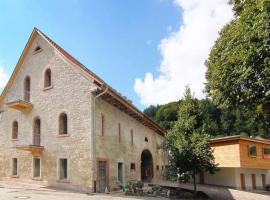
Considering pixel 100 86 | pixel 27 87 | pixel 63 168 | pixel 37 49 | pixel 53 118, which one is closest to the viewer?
pixel 100 86

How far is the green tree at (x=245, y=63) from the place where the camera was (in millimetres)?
13648

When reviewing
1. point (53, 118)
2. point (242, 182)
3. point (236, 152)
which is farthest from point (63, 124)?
point (242, 182)

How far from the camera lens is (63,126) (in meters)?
23.1

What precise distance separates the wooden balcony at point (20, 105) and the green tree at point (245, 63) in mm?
14228

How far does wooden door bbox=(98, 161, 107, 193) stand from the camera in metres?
21.1

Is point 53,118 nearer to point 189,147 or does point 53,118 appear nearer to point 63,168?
point 63,168

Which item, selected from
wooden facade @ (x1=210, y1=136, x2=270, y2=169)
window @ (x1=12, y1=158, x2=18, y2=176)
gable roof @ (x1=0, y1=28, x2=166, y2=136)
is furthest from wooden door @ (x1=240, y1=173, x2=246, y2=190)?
window @ (x1=12, y1=158, x2=18, y2=176)

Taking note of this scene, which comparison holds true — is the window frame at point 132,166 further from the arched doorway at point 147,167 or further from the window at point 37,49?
the window at point 37,49

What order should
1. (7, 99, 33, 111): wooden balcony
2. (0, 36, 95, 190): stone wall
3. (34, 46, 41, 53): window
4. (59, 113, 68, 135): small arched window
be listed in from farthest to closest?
(34, 46, 41, 53): window
(7, 99, 33, 111): wooden balcony
(59, 113, 68, 135): small arched window
(0, 36, 95, 190): stone wall

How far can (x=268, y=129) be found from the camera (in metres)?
18.3

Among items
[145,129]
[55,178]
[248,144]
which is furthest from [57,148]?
[248,144]

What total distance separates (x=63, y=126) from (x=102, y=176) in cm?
467

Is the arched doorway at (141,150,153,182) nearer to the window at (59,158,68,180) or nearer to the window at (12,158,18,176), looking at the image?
the window at (59,158,68,180)

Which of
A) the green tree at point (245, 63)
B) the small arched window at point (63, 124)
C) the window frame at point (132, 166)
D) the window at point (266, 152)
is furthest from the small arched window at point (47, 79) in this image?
the window at point (266, 152)
